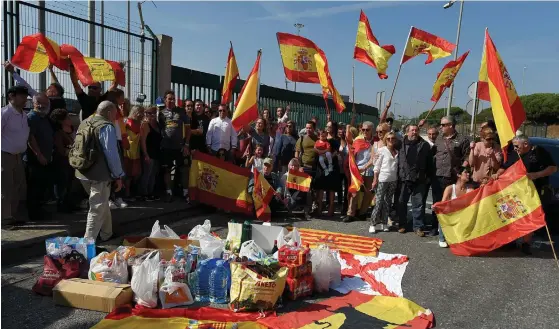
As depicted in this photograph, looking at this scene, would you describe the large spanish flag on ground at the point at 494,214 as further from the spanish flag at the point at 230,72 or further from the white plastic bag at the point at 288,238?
the spanish flag at the point at 230,72

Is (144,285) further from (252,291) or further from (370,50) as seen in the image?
(370,50)

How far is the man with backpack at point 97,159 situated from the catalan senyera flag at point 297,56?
4739mm

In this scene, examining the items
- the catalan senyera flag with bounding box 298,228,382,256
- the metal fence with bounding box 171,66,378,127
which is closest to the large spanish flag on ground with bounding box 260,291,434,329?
the catalan senyera flag with bounding box 298,228,382,256

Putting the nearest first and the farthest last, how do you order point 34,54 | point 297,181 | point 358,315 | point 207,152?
point 358,315
point 34,54
point 297,181
point 207,152

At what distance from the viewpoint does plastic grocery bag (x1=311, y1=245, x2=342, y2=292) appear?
484cm

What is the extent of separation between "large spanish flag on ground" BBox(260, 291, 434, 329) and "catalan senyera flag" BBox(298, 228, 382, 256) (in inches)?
70.6

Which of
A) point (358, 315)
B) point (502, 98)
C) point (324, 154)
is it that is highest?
point (502, 98)

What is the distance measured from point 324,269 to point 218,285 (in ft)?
3.85

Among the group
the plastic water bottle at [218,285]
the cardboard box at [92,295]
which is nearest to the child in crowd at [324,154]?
the plastic water bottle at [218,285]

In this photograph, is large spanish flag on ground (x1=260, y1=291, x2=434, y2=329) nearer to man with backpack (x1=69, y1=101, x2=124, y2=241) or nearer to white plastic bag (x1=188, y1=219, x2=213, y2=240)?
white plastic bag (x1=188, y1=219, x2=213, y2=240)

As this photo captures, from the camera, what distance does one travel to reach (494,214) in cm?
658

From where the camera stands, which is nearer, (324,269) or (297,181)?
(324,269)

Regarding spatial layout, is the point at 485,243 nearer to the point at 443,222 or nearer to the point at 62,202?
the point at 443,222

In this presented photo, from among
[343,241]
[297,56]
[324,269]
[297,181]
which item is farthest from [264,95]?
[324,269]
